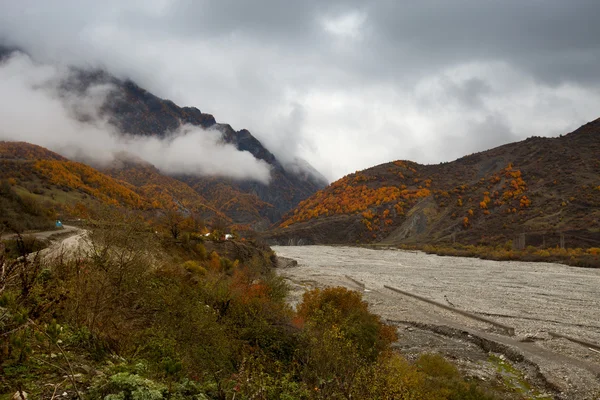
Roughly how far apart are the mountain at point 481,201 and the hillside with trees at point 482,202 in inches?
9.0

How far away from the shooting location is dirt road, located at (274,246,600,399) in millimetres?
14586

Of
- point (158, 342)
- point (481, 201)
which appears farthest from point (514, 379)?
point (481, 201)

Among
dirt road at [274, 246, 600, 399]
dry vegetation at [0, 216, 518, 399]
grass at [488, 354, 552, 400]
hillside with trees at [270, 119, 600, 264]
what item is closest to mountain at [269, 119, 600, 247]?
hillside with trees at [270, 119, 600, 264]

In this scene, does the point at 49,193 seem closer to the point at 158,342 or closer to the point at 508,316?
the point at 158,342

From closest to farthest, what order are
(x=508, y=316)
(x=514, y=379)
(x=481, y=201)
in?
(x=514, y=379), (x=508, y=316), (x=481, y=201)

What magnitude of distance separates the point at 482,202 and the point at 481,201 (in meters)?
4.07

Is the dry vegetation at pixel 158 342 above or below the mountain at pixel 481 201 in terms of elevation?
below

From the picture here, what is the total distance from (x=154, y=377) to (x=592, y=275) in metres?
48.7

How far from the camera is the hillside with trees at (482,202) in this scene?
261ft

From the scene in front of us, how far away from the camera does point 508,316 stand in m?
22.6

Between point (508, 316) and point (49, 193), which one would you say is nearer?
point (508, 316)

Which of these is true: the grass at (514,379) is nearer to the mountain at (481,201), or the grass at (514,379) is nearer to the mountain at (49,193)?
the mountain at (49,193)

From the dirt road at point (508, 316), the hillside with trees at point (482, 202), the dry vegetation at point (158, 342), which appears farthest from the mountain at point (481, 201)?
the dry vegetation at point (158, 342)

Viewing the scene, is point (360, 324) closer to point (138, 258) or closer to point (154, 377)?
point (138, 258)
